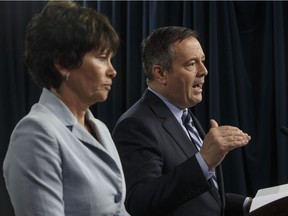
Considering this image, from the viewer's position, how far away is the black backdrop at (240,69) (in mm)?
3062

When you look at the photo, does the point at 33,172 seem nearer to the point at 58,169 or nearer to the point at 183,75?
the point at 58,169

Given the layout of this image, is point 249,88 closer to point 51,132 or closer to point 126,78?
point 126,78

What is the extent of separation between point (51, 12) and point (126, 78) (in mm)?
2118

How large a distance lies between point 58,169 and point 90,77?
8.7 inches

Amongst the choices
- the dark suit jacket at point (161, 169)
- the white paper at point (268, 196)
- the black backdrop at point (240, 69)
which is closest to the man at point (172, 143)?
the dark suit jacket at point (161, 169)

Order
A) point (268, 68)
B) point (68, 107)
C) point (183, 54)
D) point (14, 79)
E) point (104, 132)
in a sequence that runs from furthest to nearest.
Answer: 1. point (14, 79)
2. point (268, 68)
3. point (183, 54)
4. point (104, 132)
5. point (68, 107)

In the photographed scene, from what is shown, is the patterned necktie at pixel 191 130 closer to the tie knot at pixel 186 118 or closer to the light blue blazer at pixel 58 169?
the tie knot at pixel 186 118

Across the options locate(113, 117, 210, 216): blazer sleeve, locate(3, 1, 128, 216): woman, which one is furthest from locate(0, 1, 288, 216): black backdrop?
locate(3, 1, 128, 216): woman

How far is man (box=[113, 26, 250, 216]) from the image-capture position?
1603 mm

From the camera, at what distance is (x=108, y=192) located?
115 centimetres

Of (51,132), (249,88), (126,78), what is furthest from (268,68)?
(51,132)

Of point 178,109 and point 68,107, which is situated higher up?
point 68,107

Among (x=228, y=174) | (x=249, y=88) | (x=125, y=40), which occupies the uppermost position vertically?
(x=125, y=40)

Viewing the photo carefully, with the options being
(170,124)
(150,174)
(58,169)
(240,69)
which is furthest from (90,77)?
(240,69)
